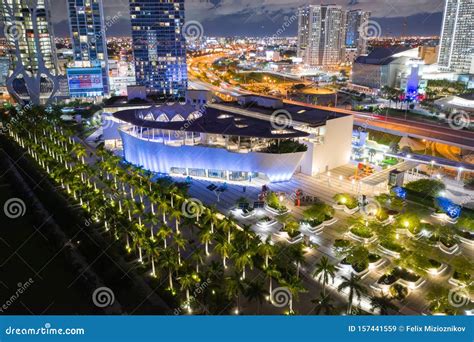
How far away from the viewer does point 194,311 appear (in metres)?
15.3

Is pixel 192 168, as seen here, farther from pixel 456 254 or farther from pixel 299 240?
pixel 456 254

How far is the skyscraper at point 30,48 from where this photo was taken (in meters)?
64.6

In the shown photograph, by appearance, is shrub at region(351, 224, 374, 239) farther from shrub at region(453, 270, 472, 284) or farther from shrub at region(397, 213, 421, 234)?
shrub at region(453, 270, 472, 284)

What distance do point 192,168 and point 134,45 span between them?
64.5 meters

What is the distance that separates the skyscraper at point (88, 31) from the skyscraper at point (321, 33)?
73.8m

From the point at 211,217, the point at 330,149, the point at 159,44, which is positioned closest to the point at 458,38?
the point at 159,44

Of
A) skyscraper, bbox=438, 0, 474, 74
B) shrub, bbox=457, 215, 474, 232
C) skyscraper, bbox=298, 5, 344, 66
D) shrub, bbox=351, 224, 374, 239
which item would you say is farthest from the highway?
skyscraper, bbox=298, 5, 344, 66

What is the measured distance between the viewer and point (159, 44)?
3376 inches

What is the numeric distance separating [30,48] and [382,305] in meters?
84.4

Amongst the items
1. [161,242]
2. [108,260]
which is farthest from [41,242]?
[161,242]

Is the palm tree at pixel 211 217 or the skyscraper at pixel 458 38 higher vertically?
the skyscraper at pixel 458 38

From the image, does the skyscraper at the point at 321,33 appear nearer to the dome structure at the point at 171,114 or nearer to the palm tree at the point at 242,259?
the dome structure at the point at 171,114

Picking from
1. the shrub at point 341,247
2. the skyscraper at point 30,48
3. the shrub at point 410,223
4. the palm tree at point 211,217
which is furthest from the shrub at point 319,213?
the skyscraper at point 30,48

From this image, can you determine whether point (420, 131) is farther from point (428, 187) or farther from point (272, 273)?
point (272, 273)
